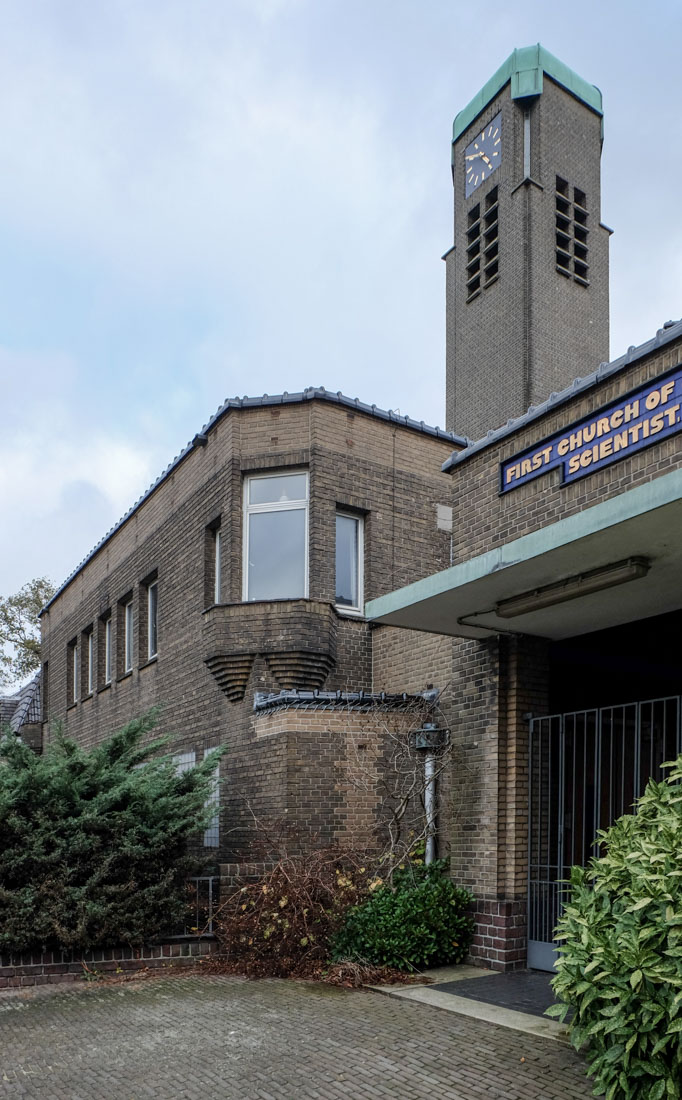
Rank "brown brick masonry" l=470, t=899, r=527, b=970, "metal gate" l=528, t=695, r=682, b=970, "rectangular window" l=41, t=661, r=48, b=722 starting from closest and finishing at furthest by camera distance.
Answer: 1. "metal gate" l=528, t=695, r=682, b=970
2. "brown brick masonry" l=470, t=899, r=527, b=970
3. "rectangular window" l=41, t=661, r=48, b=722

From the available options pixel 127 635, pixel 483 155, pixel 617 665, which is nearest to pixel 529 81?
pixel 483 155

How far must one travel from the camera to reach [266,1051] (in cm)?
678

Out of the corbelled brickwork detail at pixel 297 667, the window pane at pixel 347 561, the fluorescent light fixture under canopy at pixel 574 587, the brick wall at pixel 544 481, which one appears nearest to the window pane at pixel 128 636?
the window pane at pixel 347 561

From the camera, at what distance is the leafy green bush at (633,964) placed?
5371 mm

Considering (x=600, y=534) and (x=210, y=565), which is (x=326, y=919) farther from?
(x=210, y=565)

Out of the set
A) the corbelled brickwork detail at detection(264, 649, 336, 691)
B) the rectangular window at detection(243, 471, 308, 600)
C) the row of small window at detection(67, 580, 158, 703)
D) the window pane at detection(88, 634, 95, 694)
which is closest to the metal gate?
the corbelled brickwork detail at detection(264, 649, 336, 691)

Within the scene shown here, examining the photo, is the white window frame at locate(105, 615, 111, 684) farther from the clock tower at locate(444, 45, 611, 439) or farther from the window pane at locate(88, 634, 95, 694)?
the clock tower at locate(444, 45, 611, 439)

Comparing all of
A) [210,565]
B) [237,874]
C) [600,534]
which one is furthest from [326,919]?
[210,565]

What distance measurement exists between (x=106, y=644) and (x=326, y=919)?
12901 millimetres

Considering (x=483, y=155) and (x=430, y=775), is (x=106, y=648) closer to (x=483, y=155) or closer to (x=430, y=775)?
(x=430, y=775)

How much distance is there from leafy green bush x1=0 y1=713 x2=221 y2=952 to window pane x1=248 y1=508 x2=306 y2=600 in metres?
3.30

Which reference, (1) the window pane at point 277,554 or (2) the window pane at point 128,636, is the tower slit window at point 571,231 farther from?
(1) the window pane at point 277,554

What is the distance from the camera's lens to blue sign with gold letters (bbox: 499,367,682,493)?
7734 mm

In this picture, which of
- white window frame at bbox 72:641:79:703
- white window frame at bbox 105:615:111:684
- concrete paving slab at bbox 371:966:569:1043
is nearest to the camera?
concrete paving slab at bbox 371:966:569:1043
